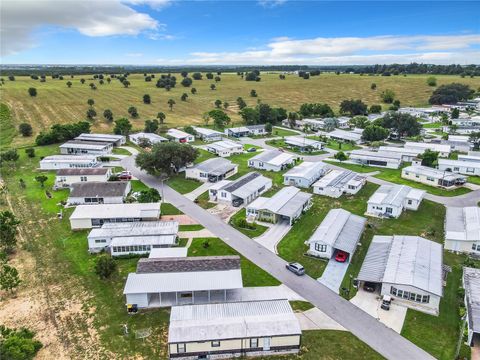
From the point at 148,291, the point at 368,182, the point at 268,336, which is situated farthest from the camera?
the point at 368,182

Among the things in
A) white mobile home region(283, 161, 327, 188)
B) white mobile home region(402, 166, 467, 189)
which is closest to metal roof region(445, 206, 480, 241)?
white mobile home region(402, 166, 467, 189)

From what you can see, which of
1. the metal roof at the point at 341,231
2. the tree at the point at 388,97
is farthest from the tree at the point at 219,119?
the tree at the point at 388,97

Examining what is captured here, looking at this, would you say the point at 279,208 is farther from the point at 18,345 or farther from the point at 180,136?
the point at 180,136

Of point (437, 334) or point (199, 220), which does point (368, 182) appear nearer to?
point (199, 220)

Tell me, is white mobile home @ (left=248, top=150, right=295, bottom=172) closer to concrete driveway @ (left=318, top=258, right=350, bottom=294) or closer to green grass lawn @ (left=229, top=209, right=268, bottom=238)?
green grass lawn @ (left=229, top=209, right=268, bottom=238)

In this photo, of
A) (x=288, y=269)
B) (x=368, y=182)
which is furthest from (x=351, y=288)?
(x=368, y=182)

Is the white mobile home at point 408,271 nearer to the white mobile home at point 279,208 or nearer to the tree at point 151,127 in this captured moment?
the white mobile home at point 279,208

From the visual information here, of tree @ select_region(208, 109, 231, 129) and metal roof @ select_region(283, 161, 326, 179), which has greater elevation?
tree @ select_region(208, 109, 231, 129)
